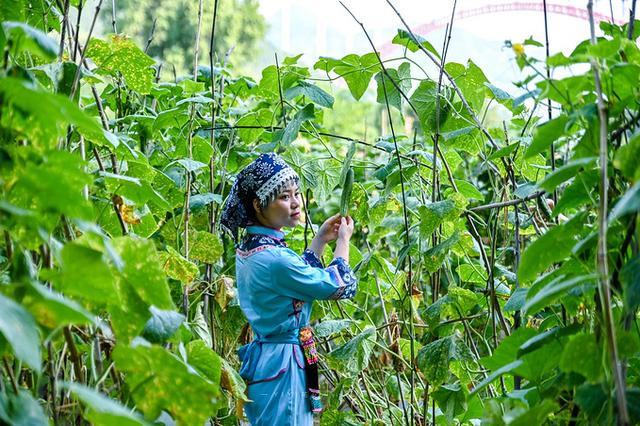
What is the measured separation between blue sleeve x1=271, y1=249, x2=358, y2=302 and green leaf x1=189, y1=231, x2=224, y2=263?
183 mm

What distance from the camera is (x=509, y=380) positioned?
81.5 inches

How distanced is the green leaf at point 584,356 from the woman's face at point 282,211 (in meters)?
1.07

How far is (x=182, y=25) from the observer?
15.2m

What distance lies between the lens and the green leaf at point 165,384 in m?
0.97

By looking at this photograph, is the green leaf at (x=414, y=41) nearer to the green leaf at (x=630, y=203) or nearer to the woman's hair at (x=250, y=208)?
the woman's hair at (x=250, y=208)

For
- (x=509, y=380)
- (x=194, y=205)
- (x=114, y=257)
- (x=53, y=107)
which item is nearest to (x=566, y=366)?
(x=114, y=257)

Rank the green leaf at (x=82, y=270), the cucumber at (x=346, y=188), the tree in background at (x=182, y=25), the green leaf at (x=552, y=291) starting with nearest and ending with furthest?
the green leaf at (x=82, y=270) → the green leaf at (x=552, y=291) → the cucumber at (x=346, y=188) → the tree in background at (x=182, y=25)

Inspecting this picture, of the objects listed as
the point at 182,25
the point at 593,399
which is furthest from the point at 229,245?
the point at 182,25

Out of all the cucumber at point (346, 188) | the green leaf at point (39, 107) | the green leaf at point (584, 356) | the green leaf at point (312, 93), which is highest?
the green leaf at point (39, 107)

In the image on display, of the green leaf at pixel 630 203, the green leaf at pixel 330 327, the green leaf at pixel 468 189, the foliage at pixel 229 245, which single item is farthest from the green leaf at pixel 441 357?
the green leaf at pixel 630 203

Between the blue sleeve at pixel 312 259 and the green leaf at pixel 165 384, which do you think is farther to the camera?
the blue sleeve at pixel 312 259

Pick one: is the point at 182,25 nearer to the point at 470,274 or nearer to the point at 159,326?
the point at 470,274

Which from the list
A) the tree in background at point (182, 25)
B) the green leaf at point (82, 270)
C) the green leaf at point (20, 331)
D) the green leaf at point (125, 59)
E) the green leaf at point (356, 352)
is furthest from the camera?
the tree in background at point (182, 25)

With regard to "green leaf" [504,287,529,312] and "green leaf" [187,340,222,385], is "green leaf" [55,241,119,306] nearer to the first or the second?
"green leaf" [187,340,222,385]
